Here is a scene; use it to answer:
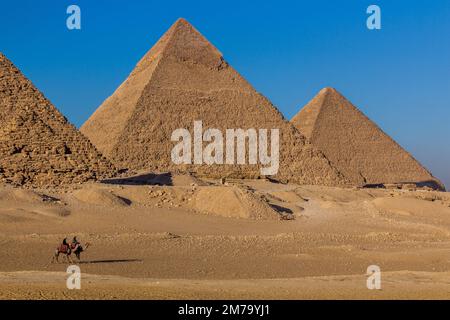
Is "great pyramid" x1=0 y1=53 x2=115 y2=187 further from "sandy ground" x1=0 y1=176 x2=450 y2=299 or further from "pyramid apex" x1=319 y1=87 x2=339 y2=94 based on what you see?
"pyramid apex" x1=319 y1=87 x2=339 y2=94

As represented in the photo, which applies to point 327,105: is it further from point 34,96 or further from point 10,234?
point 10,234

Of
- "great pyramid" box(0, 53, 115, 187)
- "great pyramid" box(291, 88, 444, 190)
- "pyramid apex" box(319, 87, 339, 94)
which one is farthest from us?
"pyramid apex" box(319, 87, 339, 94)

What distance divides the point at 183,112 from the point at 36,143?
25.7m

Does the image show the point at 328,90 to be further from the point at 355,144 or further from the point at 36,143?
the point at 36,143

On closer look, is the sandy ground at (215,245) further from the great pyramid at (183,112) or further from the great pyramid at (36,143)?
the great pyramid at (183,112)

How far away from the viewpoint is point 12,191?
2188 cm

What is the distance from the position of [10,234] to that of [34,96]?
45.7ft

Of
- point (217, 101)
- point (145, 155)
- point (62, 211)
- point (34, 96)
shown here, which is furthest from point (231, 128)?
point (62, 211)

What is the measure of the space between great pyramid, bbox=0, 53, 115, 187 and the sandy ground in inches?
88.7

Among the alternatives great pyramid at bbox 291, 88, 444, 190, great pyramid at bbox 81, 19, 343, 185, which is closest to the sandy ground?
great pyramid at bbox 81, 19, 343, 185

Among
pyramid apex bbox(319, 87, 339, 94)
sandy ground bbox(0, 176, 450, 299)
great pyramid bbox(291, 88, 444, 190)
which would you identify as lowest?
sandy ground bbox(0, 176, 450, 299)

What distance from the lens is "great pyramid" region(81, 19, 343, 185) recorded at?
1896 inches

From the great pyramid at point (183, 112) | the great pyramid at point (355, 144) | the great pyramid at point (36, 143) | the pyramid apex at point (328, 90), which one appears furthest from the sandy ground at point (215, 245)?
the pyramid apex at point (328, 90)

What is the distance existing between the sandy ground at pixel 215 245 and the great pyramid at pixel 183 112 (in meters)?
19.6
